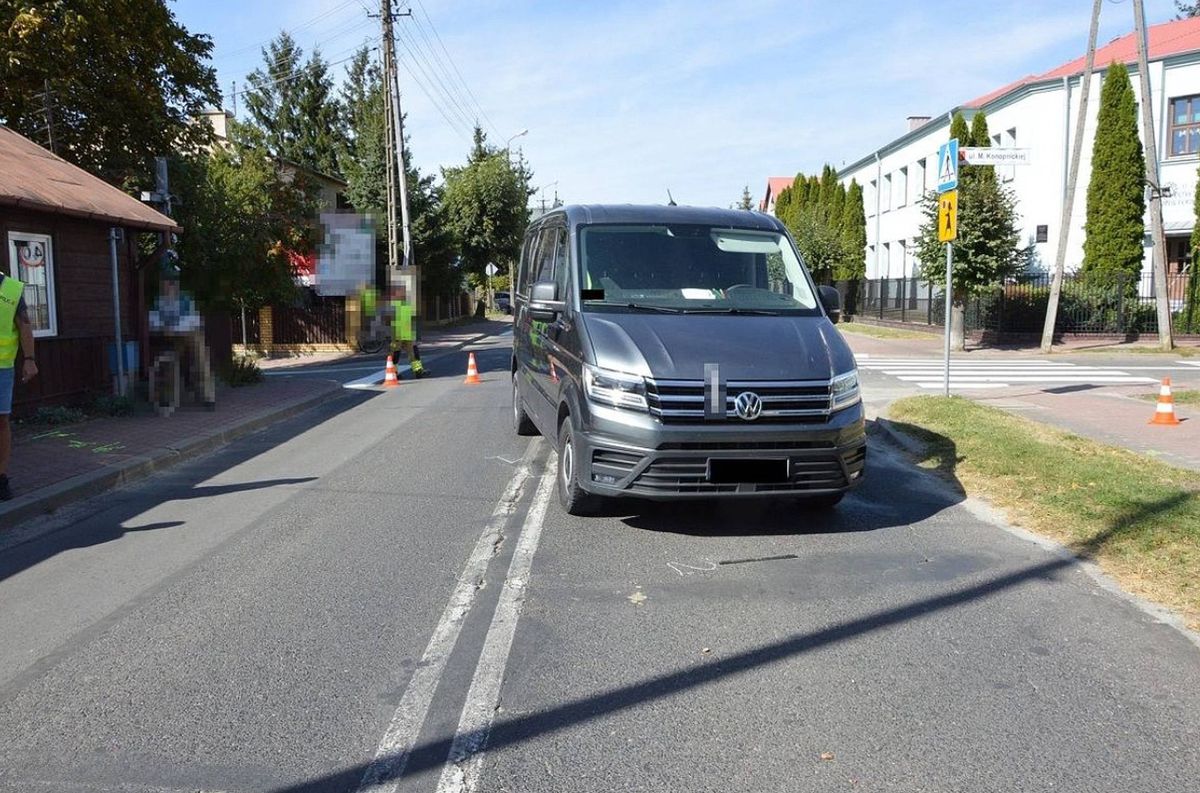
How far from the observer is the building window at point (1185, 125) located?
3030cm

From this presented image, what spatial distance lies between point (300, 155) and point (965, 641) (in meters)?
58.6

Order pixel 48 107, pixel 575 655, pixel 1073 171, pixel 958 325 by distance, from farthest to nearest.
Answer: pixel 958 325 < pixel 1073 171 < pixel 48 107 < pixel 575 655

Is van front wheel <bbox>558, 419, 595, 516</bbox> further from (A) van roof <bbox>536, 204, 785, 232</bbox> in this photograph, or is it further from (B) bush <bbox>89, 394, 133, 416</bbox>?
(B) bush <bbox>89, 394, 133, 416</bbox>

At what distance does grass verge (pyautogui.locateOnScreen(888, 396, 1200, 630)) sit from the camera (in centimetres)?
542

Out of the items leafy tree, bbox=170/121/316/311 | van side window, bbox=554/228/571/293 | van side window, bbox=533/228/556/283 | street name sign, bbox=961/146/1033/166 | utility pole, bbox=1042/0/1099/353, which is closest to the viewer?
van side window, bbox=554/228/571/293

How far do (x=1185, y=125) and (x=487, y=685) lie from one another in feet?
112

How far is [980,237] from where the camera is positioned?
23547 mm

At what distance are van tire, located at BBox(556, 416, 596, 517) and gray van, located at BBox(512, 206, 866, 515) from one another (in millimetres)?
15

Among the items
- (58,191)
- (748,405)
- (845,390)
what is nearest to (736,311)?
(845,390)

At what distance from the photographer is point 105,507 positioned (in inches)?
296

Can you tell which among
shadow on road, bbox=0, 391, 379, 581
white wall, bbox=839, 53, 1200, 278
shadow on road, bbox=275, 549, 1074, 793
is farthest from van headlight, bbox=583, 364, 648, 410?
white wall, bbox=839, 53, 1200, 278

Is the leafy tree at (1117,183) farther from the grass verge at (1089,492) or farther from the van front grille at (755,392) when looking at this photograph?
the van front grille at (755,392)

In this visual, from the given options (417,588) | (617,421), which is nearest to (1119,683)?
(617,421)

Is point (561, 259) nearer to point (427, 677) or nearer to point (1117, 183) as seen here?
point (427, 677)
